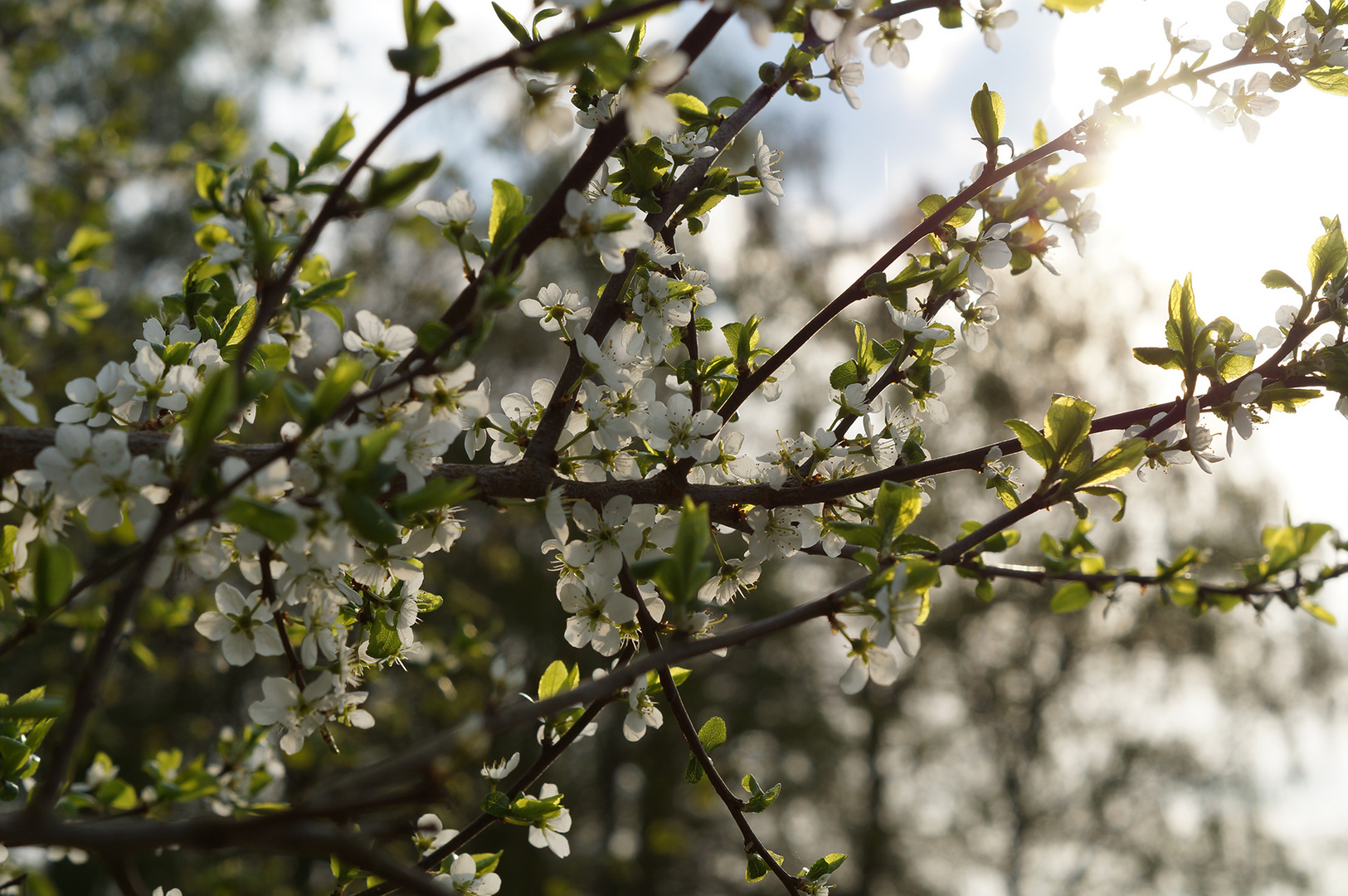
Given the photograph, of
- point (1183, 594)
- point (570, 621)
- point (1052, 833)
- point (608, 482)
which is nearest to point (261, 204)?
point (608, 482)

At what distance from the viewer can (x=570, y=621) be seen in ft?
4.14

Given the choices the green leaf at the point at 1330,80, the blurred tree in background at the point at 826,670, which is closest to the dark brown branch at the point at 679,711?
the green leaf at the point at 1330,80

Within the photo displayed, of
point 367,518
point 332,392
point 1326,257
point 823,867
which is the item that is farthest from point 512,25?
point 823,867

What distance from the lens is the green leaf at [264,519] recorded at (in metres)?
0.77

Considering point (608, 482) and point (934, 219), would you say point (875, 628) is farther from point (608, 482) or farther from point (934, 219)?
point (934, 219)

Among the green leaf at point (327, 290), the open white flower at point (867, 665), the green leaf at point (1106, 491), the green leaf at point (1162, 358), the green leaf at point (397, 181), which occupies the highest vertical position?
the green leaf at point (327, 290)

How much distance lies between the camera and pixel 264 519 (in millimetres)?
781

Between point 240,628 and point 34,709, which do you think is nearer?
point 34,709

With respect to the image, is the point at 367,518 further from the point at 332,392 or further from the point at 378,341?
the point at 378,341

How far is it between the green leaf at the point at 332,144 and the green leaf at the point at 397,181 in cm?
29

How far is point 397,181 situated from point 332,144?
348 mm

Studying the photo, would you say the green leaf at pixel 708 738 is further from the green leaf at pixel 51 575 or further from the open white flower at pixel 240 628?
the green leaf at pixel 51 575

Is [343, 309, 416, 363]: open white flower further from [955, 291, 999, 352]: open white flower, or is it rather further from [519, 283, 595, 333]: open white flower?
[955, 291, 999, 352]: open white flower

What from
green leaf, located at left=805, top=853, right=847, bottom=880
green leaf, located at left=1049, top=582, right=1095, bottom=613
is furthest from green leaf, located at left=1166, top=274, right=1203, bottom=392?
green leaf, located at left=805, top=853, right=847, bottom=880
